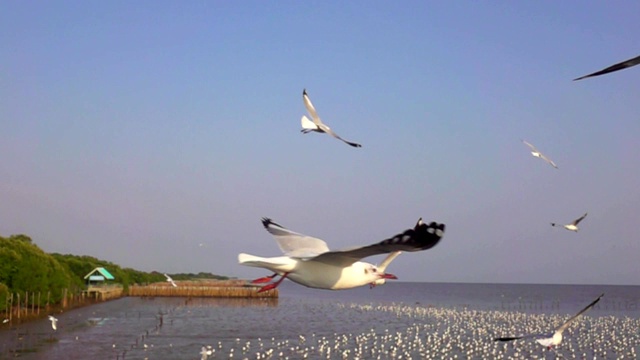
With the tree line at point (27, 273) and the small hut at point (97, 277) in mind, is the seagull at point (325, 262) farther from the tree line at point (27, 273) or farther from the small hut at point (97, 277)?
the small hut at point (97, 277)

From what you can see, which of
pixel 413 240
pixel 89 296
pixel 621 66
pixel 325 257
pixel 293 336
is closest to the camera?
pixel 621 66

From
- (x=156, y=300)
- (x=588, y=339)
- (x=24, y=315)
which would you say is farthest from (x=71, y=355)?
(x=156, y=300)

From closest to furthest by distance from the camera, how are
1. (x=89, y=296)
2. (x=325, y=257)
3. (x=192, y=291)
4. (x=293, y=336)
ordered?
(x=325, y=257)
(x=293, y=336)
(x=89, y=296)
(x=192, y=291)

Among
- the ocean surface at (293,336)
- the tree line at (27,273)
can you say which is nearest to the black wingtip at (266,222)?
the ocean surface at (293,336)

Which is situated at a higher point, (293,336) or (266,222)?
(266,222)

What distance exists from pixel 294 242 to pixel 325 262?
1194mm

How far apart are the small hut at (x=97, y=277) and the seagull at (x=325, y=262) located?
76.7 meters

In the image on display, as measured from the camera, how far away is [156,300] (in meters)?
→ 85.6

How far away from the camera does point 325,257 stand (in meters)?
6.25

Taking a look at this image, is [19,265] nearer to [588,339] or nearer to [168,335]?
[168,335]

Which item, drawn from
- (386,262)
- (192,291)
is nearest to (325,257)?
(386,262)

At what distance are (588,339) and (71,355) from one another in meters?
31.6

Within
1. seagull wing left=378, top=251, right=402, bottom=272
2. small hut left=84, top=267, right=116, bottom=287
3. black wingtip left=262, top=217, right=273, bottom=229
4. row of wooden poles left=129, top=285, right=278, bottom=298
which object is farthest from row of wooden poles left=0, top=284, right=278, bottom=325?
seagull wing left=378, top=251, right=402, bottom=272

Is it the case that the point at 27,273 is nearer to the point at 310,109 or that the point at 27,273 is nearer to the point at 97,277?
the point at 97,277
